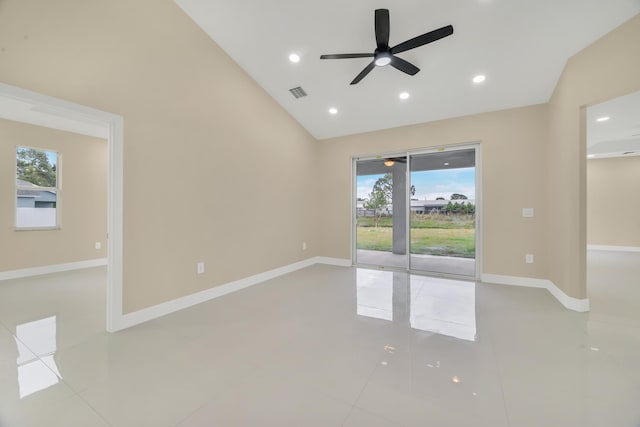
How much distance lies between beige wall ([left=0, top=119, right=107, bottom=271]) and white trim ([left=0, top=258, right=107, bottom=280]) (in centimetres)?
7

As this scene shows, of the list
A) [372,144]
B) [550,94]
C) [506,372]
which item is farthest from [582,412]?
[372,144]

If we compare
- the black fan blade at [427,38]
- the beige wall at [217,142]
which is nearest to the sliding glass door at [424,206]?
the beige wall at [217,142]

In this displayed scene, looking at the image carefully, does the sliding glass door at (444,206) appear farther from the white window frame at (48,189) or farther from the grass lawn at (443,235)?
the white window frame at (48,189)

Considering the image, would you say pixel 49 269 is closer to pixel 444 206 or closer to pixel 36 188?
pixel 36 188

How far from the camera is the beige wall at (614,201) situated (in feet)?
23.3

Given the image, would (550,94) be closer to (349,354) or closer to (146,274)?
(349,354)

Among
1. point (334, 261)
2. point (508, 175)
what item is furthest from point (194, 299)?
point (508, 175)

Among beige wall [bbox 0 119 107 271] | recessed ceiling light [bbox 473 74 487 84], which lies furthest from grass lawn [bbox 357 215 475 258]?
beige wall [bbox 0 119 107 271]

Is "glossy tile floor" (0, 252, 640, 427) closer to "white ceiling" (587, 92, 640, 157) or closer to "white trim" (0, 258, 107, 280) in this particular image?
"white trim" (0, 258, 107, 280)

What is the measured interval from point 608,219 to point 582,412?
9062 millimetres

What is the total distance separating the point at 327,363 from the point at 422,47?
371cm

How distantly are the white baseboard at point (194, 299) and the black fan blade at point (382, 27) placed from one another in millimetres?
3692

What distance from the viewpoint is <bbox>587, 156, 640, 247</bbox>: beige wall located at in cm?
711

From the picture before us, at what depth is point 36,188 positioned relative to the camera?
486cm
